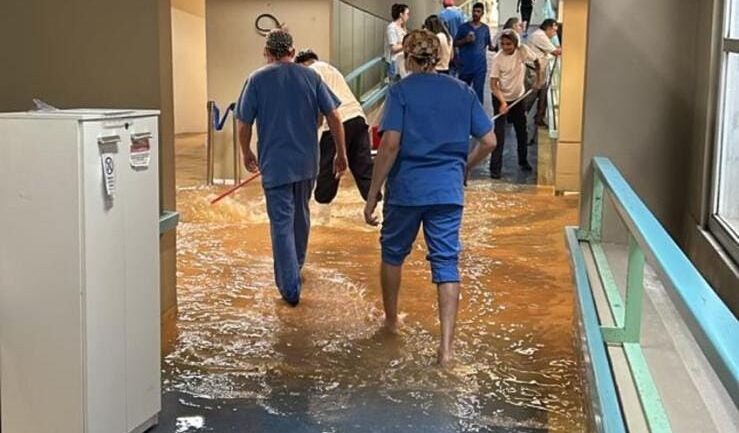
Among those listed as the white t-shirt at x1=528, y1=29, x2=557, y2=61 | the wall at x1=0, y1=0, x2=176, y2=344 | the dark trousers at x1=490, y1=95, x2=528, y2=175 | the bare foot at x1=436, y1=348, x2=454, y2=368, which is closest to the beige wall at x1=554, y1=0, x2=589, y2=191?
the dark trousers at x1=490, y1=95, x2=528, y2=175

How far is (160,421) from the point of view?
3521mm

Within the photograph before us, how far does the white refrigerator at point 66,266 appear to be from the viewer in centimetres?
286

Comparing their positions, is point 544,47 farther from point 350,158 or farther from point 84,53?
point 84,53

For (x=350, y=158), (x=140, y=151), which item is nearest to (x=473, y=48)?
(x=350, y=158)

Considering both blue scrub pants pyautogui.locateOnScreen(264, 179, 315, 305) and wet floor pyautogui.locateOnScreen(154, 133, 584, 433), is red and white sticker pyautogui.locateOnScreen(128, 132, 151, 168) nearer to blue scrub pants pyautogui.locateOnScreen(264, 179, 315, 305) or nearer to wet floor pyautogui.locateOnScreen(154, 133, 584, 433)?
wet floor pyautogui.locateOnScreen(154, 133, 584, 433)

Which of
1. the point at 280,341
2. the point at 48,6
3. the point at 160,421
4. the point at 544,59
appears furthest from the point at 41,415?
the point at 544,59

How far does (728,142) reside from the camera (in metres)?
3.95

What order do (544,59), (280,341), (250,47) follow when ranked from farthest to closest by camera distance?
(544,59), (250,47), (280,341)

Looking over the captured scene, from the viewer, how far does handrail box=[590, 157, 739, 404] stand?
131 centimetres

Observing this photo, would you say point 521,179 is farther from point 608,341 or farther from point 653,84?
point 608,341

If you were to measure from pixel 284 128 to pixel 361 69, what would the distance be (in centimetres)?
709

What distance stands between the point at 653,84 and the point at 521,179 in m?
5.98

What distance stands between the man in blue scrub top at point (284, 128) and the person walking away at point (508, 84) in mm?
4994

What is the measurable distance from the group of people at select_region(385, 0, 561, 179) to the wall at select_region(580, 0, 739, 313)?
4.91m
